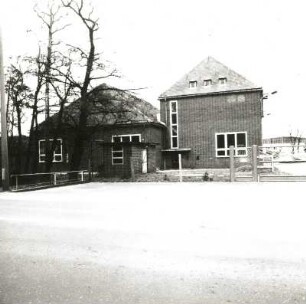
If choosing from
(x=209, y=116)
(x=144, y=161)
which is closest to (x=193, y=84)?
(x=209, y=116)

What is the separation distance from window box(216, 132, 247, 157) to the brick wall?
323 millimetres

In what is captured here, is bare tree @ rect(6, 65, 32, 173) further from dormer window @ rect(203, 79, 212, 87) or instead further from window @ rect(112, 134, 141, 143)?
dormer window @ rect(203, 79, 212, 87)

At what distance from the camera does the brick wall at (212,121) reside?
32531 mm

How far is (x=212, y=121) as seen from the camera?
3369 centimetres

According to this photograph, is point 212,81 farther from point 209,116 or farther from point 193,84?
point 209,116

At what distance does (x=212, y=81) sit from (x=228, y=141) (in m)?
5.39

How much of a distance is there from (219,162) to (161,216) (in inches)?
944

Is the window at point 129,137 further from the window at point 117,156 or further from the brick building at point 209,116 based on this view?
the window at point 117,156

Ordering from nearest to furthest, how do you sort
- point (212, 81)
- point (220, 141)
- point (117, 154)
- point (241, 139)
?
point (117, 154), point (241, 139), point (220, 141), point (212, 81)

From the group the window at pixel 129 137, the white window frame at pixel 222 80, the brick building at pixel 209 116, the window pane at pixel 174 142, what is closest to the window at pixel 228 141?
the brick building at pixel 209 116

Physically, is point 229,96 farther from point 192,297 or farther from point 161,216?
point 192,297

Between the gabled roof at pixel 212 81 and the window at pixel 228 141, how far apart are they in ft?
11.8

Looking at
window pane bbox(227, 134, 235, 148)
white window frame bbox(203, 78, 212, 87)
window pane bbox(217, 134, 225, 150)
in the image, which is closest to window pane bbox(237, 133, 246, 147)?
window pane bbox(227, 134, 235, 148)

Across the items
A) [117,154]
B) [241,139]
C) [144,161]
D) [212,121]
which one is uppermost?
[212,121]
